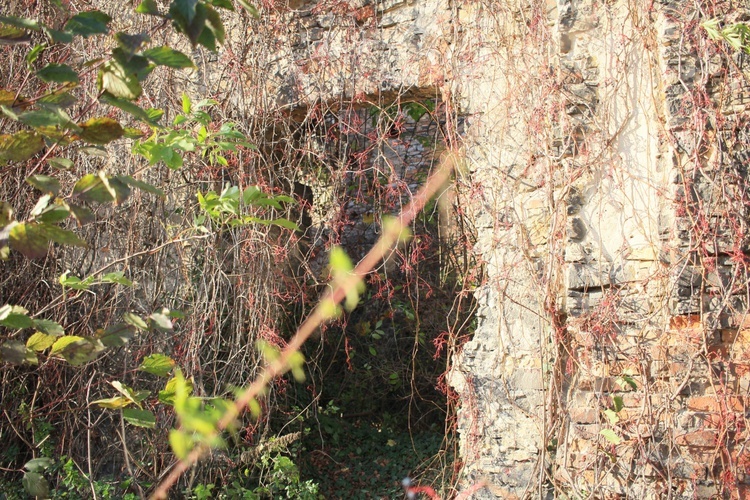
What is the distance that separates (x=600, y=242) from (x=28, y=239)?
2535 mm

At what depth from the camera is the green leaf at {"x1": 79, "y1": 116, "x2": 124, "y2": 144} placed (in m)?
1.51

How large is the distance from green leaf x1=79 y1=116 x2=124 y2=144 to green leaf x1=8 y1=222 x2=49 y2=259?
22cm

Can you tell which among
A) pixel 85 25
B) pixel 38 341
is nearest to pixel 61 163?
pixel 85 25

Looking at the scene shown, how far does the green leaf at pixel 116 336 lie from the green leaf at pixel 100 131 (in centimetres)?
41

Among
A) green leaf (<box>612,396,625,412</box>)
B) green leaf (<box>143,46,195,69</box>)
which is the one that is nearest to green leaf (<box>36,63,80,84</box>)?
green leaf (<box>143,46,195,69</box>)

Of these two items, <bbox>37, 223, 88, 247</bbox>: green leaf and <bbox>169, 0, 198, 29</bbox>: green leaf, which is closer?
<bbox>169, 0, 198, 29</bbox>: green leaf

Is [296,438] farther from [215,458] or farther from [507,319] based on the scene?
[507,319]

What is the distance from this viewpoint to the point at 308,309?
488cm

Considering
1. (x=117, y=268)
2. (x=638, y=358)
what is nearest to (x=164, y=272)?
(x=117, y=268)

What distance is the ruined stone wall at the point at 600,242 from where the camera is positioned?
3092 mm

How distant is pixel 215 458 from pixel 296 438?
1.88 ft

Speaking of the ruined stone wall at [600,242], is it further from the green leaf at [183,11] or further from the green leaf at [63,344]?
the green leaf at [183,11]

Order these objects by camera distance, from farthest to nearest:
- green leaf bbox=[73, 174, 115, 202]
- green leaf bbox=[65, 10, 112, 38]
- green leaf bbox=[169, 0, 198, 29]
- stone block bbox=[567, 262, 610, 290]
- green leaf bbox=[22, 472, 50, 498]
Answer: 1. stone block bbox=[567, 262, 610, 290]
2. green leaf bbox=[22, 472, 50, 498]
3. green leaf bbox=[73, 174, 115, 202]
4. green leaf bbox=[65, 10, 112, 38]
5. green leaf bbox=[169, 0, 198, 29]

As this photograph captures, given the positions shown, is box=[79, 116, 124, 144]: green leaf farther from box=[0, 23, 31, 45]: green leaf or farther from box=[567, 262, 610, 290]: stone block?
box=[567, 262, 610, 290]: stone block
